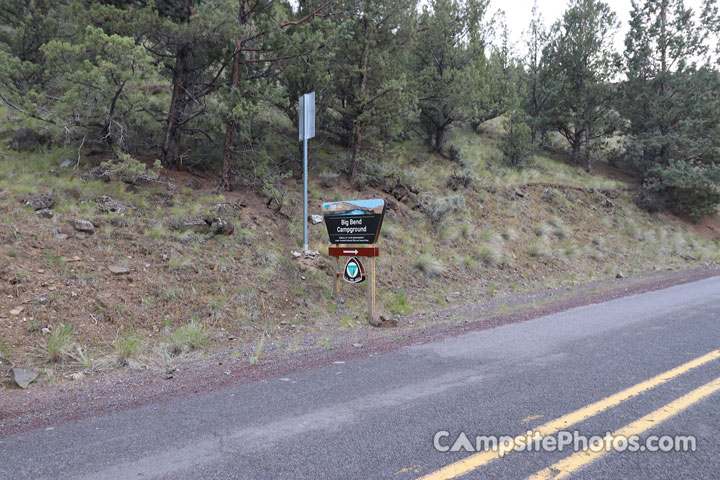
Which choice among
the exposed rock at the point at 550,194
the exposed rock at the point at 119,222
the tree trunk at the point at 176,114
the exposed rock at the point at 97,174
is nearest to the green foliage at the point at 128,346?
the exposed rock at the point at 119,222

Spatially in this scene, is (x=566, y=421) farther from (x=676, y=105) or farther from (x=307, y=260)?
(x=676, y=105)

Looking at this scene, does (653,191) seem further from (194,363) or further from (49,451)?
(49,451)

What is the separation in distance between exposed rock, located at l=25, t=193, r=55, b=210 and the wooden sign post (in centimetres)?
568

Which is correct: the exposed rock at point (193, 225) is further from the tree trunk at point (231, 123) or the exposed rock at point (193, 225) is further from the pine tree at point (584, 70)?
the pine tree at point (584, 70)

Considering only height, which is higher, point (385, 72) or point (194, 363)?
point (385, 72)

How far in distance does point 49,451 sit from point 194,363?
2435 millimetres

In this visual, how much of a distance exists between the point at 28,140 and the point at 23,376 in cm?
915

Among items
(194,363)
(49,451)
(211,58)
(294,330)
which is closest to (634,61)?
(211,58)

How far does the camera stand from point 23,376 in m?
5.03

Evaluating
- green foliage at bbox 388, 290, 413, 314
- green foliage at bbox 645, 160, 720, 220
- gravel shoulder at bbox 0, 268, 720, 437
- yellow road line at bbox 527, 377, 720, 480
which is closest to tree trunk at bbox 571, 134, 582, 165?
green foliage at bbox 645, 160, 720, 220

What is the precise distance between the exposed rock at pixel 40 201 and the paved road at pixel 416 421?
6598mm

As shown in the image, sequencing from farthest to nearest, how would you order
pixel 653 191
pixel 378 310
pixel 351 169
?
pixel 653 191 < pixel 351 169 < pixel 378 310

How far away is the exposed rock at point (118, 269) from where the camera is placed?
740cm

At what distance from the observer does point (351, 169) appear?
14.3 meters
